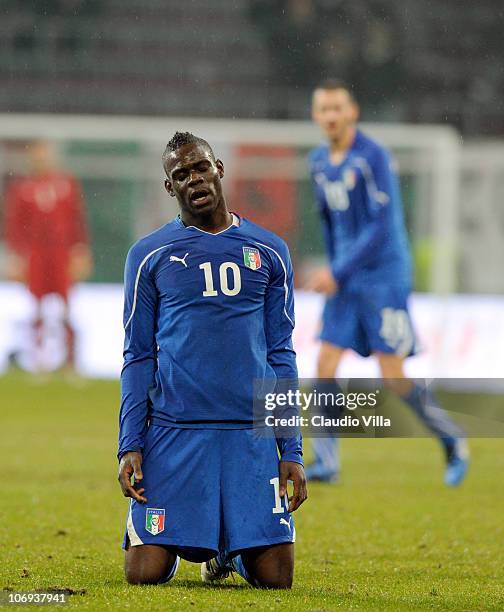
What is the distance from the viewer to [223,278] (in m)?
4.09

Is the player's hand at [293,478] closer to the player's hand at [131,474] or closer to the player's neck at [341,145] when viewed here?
the player's hand at [131,474]

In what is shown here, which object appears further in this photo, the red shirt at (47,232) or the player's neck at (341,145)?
the red shirt at (47,232)

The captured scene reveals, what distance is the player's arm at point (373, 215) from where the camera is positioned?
716 cm

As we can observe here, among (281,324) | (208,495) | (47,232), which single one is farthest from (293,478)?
(47,232)

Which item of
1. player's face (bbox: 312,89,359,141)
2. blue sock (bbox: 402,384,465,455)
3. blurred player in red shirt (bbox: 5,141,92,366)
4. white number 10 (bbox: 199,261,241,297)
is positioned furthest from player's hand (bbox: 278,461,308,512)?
blurred player in red shirt (bbox: 5,141,92,366)

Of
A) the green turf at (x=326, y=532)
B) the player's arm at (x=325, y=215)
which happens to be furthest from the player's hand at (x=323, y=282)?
the green turf at (x=326, y=532)

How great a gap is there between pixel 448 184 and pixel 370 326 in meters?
8.25

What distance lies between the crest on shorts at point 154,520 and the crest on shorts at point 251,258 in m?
0.80

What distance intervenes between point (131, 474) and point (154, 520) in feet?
0.52

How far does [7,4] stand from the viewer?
62.1 ft

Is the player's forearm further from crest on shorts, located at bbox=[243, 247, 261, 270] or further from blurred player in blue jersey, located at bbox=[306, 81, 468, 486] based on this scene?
blurred player in blue jersey, located at bbox=[306, 81, 468, 486]

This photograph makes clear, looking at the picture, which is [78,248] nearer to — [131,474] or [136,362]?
[136,362]

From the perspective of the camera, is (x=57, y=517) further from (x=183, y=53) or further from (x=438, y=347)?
(x=183, y=53)

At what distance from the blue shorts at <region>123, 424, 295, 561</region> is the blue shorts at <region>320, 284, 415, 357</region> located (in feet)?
10.4
